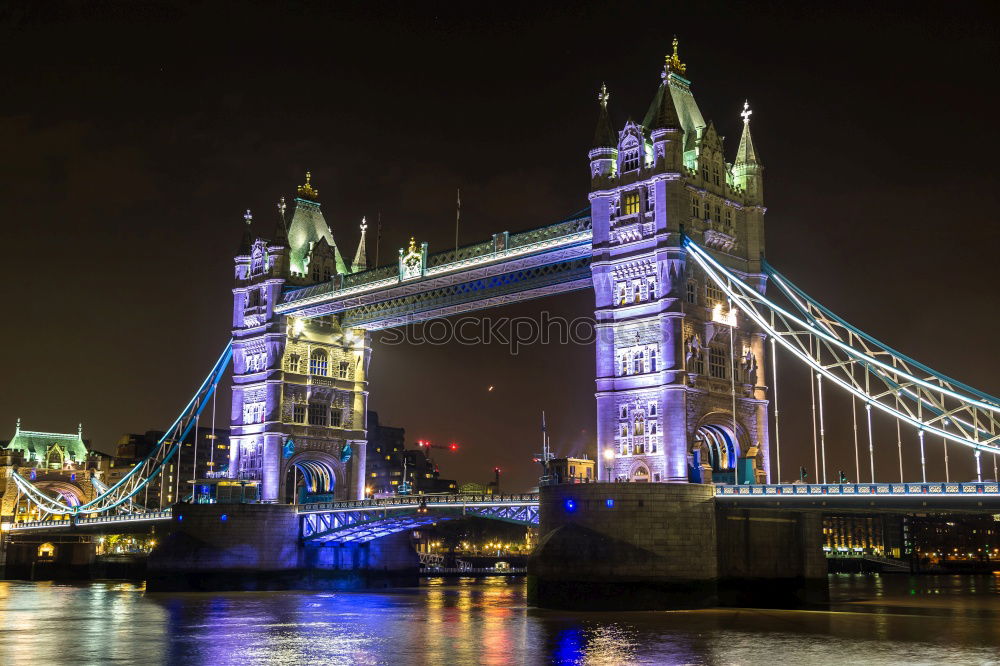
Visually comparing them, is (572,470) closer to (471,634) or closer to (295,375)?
(471,634)

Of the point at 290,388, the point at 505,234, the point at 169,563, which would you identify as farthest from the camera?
the point at 290,388

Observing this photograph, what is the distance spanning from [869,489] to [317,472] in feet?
157

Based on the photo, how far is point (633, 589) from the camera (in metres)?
51.1

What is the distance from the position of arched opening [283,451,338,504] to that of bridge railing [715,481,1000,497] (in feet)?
123

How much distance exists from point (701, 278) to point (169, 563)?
130ft

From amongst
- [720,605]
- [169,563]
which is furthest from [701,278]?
[169,563]

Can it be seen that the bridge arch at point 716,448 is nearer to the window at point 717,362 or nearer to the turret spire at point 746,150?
the window at point 717,362

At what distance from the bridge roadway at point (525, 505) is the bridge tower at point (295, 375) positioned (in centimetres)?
528

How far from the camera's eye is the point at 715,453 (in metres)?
62.2

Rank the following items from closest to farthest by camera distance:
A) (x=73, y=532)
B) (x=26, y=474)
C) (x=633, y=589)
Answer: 1. (x=633, y=589)
2. (x=73, y=532)
3. (x=26, y=474)

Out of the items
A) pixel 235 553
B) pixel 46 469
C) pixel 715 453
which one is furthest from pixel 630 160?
pixel 46 469

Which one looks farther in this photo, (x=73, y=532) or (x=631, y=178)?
(x=73, y=532)

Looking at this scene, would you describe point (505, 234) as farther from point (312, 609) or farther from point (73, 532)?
point (73, 532)

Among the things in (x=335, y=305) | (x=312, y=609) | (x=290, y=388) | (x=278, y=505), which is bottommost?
(x=312, y=609)
